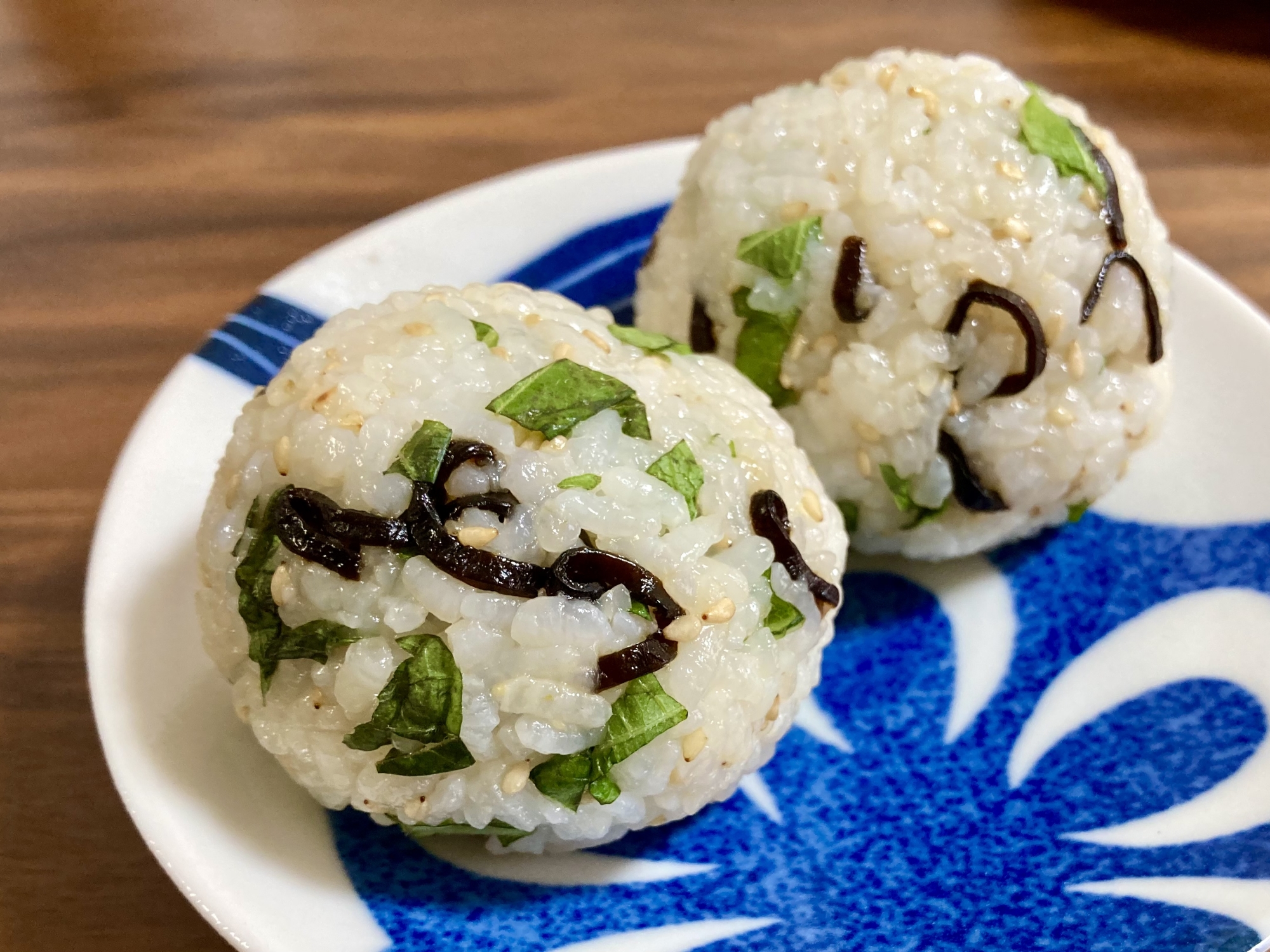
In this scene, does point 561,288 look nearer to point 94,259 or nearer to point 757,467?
point 757,467

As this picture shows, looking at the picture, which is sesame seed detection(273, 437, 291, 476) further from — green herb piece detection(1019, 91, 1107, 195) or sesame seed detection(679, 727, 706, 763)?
green herb piece detection(1019, 91, 1107, 195)

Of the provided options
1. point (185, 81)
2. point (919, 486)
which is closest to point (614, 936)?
point (919, 486)

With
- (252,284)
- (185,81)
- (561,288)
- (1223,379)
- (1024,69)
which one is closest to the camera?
(1223,379)

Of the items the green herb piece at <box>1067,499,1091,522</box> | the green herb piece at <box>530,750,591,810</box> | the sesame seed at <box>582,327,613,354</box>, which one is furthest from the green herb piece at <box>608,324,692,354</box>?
the green herb piece at <box>1067,499,1091,522</box>

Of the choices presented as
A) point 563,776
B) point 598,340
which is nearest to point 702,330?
point 598,340

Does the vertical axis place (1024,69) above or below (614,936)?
Answer: above

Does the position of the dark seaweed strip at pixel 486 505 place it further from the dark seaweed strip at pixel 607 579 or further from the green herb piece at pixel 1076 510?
the green herb piece at pixel 1076 510

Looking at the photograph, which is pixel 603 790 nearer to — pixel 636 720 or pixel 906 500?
pixel 636 720
